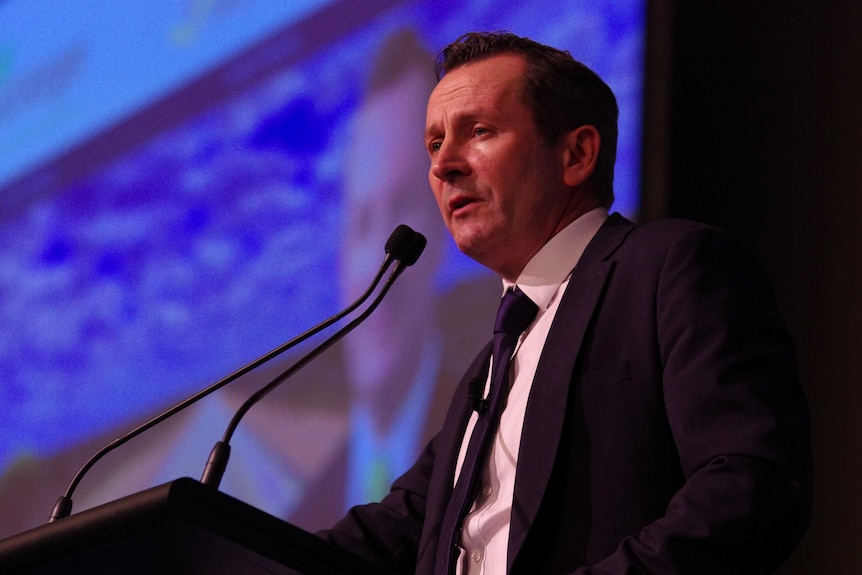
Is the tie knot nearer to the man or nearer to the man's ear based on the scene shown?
the man

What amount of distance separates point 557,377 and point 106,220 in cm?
128

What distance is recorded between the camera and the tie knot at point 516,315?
1754 millimetres

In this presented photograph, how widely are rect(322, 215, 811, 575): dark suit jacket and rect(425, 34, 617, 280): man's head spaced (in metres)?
0.23

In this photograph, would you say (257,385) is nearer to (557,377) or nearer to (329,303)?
(329,303)

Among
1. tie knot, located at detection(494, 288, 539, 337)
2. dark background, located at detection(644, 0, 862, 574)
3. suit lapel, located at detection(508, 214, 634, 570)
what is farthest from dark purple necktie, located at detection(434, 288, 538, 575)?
dark background, located at detection(644, 0, 862, 574)

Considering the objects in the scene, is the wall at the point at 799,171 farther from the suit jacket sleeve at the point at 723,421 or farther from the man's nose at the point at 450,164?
the suit jacket sleeve at the point at 723,421

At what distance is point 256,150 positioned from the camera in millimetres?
2404

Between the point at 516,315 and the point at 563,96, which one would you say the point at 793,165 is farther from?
the point at 516,315

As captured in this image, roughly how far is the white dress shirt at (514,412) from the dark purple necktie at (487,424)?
1 centimetres

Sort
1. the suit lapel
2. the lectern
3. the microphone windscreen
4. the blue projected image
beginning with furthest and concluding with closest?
the blue projected image, the microphone windscreen, the suit lapel, the lectern

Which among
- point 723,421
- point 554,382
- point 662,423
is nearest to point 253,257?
point 554,382

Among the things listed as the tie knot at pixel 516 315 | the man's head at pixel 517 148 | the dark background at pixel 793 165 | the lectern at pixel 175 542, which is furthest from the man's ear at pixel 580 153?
the lectern at pixel 175 542

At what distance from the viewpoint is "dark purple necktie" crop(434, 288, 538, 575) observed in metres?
1.61

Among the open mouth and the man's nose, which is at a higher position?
the man's nose
